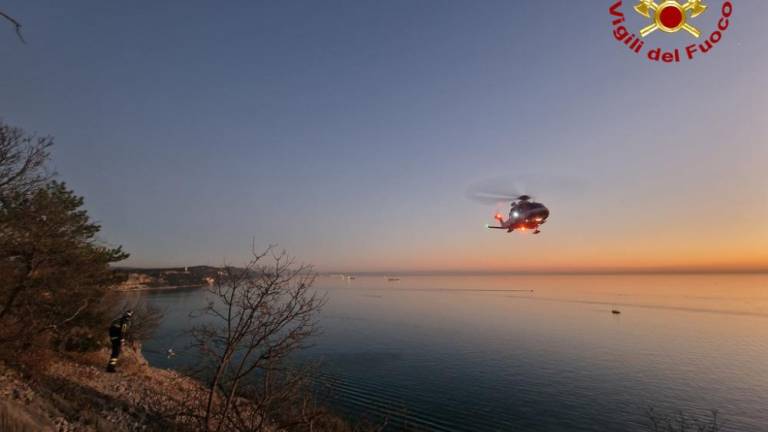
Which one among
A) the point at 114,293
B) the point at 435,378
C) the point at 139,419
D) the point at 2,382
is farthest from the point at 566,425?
the point at 114,293

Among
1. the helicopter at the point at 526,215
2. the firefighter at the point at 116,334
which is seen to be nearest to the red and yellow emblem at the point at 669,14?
the helicopter at the point at 526,215

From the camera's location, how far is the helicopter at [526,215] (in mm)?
28770

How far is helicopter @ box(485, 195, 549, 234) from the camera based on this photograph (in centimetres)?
2877

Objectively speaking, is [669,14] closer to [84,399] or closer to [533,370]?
[84,399]

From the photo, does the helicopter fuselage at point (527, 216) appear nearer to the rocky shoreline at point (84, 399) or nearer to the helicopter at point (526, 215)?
the helicopter at point (526, 215)

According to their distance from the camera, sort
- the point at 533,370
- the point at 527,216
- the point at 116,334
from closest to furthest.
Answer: the point at 116,334
the point at 527,216
the point at 533,370

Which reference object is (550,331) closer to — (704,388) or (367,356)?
(704,388)

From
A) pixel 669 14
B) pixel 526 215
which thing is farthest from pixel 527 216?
pixel 669 14

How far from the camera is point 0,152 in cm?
1300

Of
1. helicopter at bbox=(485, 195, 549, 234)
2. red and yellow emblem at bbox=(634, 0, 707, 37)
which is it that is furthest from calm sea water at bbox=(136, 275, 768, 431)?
red and yellow emblem at bbox=(634, 0, 707, 37)

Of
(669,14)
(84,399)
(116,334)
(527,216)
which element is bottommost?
(84,399)

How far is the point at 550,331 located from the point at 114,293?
216ft

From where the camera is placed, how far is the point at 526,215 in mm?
29250

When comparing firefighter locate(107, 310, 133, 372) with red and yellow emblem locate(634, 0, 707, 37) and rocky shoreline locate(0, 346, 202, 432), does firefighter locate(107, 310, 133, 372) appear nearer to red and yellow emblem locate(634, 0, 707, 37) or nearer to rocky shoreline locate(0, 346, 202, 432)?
rocky shoreline locate(0, 346, 202, 432)
